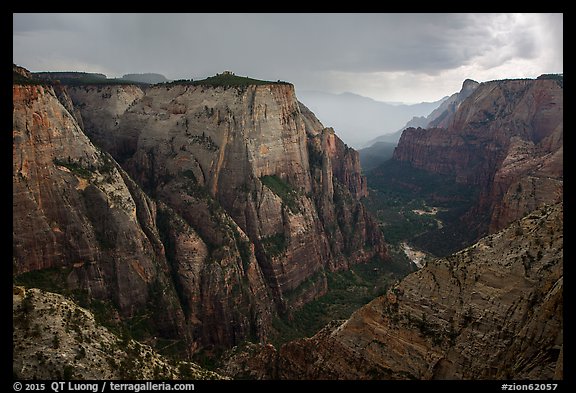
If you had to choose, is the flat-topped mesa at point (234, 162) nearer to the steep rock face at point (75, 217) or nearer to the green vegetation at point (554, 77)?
the steep rock face at point (75, 217)

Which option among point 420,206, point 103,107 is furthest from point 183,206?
point 420,206

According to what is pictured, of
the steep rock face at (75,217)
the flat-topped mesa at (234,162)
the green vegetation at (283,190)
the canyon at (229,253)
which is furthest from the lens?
the green vegetation at (283,190)

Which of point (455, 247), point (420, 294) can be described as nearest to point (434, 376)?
point (420, 294)

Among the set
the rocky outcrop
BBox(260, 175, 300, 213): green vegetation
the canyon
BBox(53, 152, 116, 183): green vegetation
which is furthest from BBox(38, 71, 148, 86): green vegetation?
the rocky outcrop

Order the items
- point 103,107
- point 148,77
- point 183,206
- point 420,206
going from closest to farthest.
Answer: point 183,206, point 103,107, point 420,206, point 148,77

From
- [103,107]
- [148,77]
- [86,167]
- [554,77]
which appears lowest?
[86,167]

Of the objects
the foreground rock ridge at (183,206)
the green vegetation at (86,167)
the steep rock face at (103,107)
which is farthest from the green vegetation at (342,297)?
the steep rock face at (103,107)

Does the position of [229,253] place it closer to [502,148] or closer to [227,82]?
[227,82]
